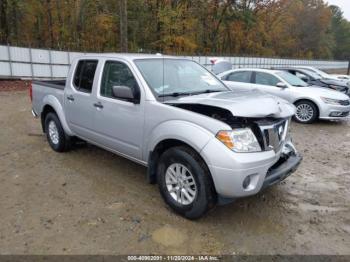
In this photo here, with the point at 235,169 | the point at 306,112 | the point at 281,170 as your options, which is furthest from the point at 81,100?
the point at 306,112

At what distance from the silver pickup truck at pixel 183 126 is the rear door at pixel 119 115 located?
0.04ft

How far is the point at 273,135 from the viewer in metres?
3.40

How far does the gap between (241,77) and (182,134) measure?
7061mm

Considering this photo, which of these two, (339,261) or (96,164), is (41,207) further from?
(339,261)

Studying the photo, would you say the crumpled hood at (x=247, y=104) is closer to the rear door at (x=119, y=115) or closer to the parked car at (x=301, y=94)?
the rear door at (x=119, y=115)

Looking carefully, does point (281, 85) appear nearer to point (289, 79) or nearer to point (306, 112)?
point (289, 79)

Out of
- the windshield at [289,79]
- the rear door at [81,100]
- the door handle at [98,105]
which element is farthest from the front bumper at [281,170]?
the windshield at [289,79]

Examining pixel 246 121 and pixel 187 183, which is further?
pixel 187 183

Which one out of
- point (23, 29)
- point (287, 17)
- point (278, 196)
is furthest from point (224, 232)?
point (287, 17)

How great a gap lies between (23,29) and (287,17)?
40.7 meters

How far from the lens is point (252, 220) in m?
3.56

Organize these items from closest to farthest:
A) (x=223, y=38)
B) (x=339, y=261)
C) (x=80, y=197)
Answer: (x=339, y=261) < (x=80, y=197) < (x=223, y=38)

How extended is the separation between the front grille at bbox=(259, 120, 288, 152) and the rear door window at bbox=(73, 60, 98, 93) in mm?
2669

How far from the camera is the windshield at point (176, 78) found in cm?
401
